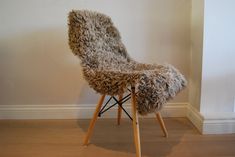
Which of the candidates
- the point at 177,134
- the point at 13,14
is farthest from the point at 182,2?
the point at 13,14

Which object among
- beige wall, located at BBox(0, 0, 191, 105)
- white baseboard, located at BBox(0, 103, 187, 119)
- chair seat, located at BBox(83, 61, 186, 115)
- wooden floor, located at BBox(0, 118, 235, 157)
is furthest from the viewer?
white baseboard, located at BBox(0, 103, 187, 119)

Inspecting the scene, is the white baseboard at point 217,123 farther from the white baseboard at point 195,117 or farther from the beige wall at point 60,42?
the beige wall at point 60,42

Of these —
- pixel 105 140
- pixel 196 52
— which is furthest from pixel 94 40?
pixel 196 52

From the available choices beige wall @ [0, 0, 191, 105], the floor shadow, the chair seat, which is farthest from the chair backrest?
the floor shadow

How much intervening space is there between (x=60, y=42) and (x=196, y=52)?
3.56 feet

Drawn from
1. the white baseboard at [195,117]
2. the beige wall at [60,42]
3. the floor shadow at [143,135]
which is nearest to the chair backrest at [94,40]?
the beige wall at [60,42]

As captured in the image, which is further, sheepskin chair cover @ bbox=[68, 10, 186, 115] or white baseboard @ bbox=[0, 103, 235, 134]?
white baseboard @ bbox=[0, 103, 235, 134]

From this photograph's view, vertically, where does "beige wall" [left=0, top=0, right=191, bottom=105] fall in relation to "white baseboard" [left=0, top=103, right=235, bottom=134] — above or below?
above

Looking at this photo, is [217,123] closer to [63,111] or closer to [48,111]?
[63,111]

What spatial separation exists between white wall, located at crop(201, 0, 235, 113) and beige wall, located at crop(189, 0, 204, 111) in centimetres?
5

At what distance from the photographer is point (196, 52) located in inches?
76.9

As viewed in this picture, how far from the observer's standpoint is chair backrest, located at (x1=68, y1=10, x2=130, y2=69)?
61.6 inches

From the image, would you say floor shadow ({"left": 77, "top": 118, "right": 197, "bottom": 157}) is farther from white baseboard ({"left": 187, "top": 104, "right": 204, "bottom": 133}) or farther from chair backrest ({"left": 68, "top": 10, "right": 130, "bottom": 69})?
chair backrest ({"left": 68, "top": 10, "right": 130, "bottom": 69})

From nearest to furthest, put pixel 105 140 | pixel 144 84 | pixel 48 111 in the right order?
pixel 144 84, pixel 105 140, pixel 48 111
